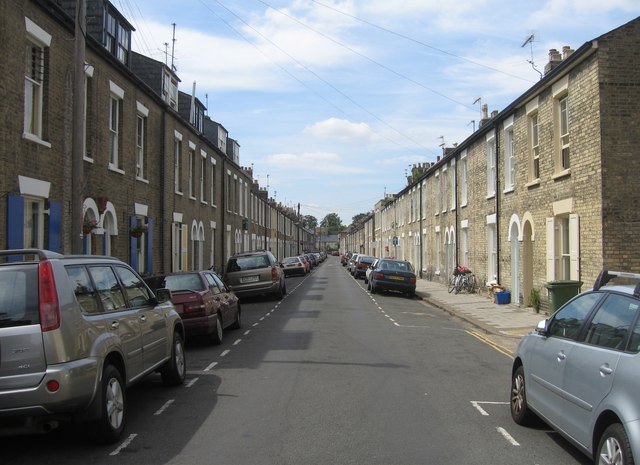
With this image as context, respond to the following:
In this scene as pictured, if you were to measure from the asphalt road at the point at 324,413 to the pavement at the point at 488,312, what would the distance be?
2.34m

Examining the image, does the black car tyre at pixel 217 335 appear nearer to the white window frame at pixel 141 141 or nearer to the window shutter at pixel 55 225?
the window shutter at pixel 55 225

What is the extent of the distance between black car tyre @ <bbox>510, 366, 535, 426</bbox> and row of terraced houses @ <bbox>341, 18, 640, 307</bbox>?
7112 mm

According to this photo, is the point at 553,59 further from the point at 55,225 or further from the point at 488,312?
the point at 55,225

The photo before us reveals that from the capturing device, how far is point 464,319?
16.4 meters

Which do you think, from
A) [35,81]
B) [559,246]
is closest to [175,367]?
[35,81]

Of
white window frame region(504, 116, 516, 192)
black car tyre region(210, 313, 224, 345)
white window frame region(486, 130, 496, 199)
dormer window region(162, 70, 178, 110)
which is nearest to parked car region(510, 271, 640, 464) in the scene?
black car tyre region(210, 313, 224, 345)

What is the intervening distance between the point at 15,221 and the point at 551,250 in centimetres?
1248

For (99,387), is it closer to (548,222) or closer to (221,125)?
(548,222)

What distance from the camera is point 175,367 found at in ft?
25.8

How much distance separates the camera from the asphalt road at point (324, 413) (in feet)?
17.0

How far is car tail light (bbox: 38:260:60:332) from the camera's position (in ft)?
15.8

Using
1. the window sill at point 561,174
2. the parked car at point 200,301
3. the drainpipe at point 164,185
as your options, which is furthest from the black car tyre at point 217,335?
the drainpipe at point 164,185

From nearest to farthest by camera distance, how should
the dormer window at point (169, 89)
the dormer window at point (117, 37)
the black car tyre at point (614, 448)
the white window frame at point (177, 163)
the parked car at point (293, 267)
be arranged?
1. the black car tyre at point (614, 448)
2. the dormer window at point (117, 37)
3. the white window frame at point (177, 163)
4. the dormer window at point (169, 89)
5. the parked car at point (293, 267)

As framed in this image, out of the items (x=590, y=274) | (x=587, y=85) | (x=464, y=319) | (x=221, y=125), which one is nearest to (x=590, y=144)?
(x=587, y=85)
